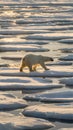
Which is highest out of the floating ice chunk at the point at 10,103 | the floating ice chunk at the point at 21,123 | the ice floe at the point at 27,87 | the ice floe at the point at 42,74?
the floating ice chunk at the point at 21,123

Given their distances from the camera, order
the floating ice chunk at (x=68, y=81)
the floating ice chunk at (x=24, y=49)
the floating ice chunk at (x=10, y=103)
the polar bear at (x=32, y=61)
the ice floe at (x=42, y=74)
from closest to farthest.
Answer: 1. the floating ice chunk at (x=10, y=103)
2. the floating ice chunk at (x=68, y=81)
3. the ice floe at (x=42, y=74)
4. the polar bear at (x=32, y=61)
5. the floating ice chunk at (x=24, y=49)

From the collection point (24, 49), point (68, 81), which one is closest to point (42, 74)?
point (68, 81)

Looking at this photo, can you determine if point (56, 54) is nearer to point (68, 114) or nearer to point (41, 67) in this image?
point (41, 67)

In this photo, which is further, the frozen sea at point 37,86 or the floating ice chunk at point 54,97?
the floating ice chunk at point 54,97

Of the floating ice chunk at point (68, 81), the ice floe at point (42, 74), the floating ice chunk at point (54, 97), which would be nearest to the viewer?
the floating ice chunk at point (54, 97)

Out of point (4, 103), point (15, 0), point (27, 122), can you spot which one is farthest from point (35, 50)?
point (15, 0)

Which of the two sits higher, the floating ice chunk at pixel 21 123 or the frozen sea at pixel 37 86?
the floating ice chunk at pixel 21 123

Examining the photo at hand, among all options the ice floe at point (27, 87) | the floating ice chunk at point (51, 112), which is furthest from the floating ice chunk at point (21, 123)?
the ice floe at point (27, 87)

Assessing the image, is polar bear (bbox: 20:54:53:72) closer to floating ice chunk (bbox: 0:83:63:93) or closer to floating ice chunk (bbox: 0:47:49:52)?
floating ice chunk (bbox: 0:83:63:93)

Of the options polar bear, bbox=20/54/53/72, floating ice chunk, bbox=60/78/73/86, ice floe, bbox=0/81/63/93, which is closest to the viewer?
ice floe, bbox=0/81/63/93

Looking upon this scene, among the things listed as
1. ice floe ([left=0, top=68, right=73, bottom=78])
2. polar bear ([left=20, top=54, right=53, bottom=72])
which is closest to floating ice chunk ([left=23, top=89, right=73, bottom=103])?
ice floe ([left=0, top=68, right=73, bottom=78])

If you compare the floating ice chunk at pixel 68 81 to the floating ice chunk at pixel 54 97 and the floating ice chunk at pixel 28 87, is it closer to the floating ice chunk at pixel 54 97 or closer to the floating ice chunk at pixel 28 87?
the floating ice chunk at pixel 28 87

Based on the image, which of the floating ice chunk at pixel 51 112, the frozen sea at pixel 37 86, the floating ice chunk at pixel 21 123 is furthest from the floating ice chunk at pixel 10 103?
the floating ice chunk at pixel 21 123

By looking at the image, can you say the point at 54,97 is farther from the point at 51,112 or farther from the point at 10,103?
the point at 51,112
